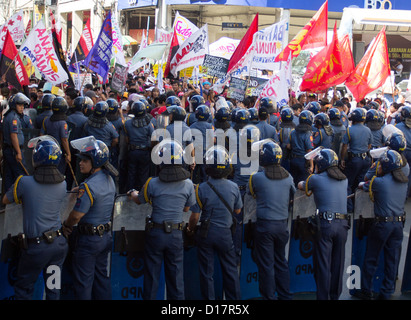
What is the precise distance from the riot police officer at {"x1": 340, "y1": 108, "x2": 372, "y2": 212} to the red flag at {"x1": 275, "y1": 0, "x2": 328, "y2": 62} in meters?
3.96

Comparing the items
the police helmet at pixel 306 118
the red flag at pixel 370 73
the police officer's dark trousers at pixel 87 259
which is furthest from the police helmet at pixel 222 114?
the police officer's dark trousers at pixel 87 259

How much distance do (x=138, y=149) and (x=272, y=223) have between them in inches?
184

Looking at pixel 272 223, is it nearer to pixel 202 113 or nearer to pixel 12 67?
pixel 202 113

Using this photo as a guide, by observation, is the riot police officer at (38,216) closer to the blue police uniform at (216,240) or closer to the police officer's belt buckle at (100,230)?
the police officer's belt buckle at (100,230)

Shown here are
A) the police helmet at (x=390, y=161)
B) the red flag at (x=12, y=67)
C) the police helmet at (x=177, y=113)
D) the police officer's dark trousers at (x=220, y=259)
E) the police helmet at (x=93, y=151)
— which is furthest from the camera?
the red flag at (x=12, y=67)

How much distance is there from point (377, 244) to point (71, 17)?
56832 millimetres

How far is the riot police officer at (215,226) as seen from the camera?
5.76 meters

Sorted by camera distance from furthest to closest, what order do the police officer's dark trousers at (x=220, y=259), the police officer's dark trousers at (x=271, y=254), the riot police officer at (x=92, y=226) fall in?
the police officer's dark trousers at (x=271, y=254) < the police officer's dark trousers at (x=220, y=259) < the riot police officer at (x=92, y=226)

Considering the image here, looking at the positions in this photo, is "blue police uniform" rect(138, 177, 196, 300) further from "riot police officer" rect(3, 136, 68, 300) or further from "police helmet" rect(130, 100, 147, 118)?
"police helmet" rect(130, 100, 147, 118)

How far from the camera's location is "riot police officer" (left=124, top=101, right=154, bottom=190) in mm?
9993

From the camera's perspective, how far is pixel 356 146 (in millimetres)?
10289

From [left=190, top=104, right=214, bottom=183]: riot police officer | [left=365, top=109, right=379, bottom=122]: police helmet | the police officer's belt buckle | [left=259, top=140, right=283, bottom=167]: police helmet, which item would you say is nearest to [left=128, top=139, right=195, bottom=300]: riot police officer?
the police officer's belt buckle

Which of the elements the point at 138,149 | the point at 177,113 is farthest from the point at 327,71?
the point at 138,149

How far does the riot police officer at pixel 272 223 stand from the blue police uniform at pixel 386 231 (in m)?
1.11
